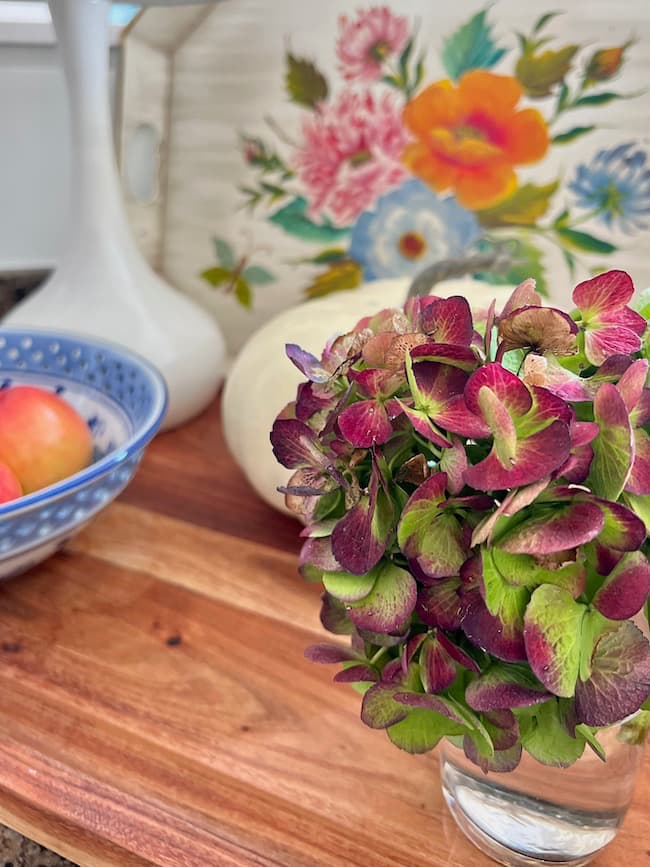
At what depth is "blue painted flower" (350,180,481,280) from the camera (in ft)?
2.21

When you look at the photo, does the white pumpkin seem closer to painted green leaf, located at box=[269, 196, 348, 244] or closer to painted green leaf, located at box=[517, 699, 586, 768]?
painted green leaf, located at box=[269, 196, 348, 244]

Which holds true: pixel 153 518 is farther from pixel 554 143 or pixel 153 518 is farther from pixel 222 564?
pixel 554 143

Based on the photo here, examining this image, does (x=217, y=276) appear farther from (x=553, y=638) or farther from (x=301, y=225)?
(x=553, y=638)

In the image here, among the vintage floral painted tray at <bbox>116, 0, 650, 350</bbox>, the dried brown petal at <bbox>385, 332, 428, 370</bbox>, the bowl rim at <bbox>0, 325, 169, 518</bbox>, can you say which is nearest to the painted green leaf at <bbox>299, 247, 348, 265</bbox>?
the vintage floral painted tray at <bbox>116, 0, 650, 350</bbox>

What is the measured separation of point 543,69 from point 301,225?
9.0 inches

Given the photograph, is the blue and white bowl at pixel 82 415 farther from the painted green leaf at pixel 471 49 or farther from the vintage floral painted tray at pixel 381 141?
the painted green leaf at pixel 471 49

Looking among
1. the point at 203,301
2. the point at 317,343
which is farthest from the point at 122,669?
the point at 203,301

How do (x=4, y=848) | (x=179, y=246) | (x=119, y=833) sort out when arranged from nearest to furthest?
(x=119, y=833) < (x=4, y=848) < (x=179, y=246)

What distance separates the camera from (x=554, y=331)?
25cm

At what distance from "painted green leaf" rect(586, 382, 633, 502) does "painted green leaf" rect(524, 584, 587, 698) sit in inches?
1.3

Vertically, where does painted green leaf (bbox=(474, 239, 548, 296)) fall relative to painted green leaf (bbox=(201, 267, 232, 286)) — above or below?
above

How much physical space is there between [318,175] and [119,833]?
1.77ft

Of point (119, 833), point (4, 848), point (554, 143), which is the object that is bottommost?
point (4, 848)

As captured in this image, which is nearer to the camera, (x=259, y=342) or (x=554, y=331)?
(x=554, y=331)
